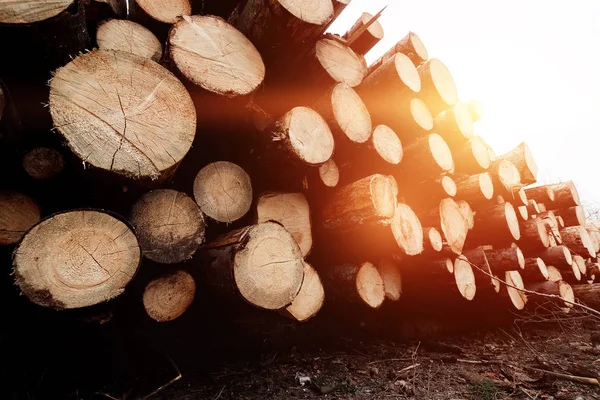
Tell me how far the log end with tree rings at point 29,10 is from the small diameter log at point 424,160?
7.35ft

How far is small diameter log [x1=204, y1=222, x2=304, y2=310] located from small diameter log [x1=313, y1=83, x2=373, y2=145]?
31.1 inches

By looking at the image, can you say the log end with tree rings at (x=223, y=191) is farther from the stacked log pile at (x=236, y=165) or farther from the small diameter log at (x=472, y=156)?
the small diameter log at (x=472, y=156)

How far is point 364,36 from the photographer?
98.0 inches

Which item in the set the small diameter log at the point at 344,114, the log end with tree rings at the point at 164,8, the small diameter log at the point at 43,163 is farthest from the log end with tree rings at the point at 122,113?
the small diameter log at the point at 344,114

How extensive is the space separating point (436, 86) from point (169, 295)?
2.57 metres

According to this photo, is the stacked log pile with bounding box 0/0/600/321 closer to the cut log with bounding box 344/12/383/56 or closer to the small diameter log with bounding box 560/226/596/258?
the cut log with bounding box 344/12/383/56

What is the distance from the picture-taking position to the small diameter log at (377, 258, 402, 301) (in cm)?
230

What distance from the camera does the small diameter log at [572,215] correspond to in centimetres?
406

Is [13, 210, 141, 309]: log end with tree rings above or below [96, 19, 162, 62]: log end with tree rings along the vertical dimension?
below

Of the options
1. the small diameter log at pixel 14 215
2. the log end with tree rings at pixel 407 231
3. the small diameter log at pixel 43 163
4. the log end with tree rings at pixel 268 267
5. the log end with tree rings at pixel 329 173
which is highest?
the log end with tree rings at pixel 329 173

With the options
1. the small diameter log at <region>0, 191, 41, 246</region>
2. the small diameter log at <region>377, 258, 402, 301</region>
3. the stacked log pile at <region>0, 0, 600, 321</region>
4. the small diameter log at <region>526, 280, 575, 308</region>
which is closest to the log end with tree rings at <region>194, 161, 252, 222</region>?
the stacked log pile at <region>0, 0, 600, 321</region>

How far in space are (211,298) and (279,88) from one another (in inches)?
54.4

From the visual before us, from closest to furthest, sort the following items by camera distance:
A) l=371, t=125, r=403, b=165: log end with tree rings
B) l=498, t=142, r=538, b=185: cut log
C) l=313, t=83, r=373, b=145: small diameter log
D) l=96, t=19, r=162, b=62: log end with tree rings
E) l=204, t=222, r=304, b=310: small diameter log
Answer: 1. l=204, t=222, r=304, b=310: small diameter log
2. l=96, t=19, r=162, b=62: log end with tree rings
3. l=313, t=83, r=373, b=145: small diameter log
4. l=371, t=125, r=403, b=165: log end with tree rings
5. l=498, t=142, r=538, b=185: cut log

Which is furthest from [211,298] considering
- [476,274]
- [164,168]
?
[476,274]
